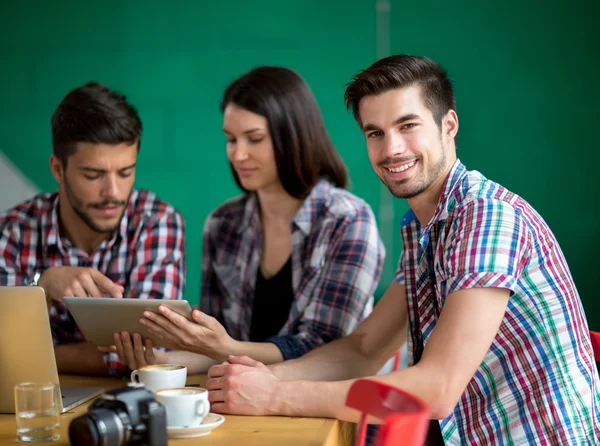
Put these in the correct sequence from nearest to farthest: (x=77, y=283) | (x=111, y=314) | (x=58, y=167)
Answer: (x=111, y=314)
(x=77, y=283)
(x=58, y=167)

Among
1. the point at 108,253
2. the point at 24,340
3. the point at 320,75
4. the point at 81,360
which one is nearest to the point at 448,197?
the point at 24,340

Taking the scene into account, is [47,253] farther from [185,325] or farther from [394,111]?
[394,111]

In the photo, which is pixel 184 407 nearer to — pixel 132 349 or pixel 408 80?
pixel 132 349

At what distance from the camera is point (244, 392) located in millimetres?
1430

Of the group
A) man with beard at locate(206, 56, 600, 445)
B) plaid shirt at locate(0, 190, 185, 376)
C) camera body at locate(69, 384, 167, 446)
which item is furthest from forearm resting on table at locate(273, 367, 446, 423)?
plaid shirt at locate(0, 190, 185, 376)

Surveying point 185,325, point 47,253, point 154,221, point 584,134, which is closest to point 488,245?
point 185,325

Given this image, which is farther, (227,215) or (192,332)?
(227,215)

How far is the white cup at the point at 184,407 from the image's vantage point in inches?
47.8

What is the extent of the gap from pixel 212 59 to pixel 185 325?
2.03 m

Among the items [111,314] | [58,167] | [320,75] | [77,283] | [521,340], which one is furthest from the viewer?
[320,75]

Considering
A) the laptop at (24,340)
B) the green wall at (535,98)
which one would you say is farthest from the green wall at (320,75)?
the laptop at (24,340)

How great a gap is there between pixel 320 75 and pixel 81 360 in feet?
6.20

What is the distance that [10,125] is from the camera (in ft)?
11.7

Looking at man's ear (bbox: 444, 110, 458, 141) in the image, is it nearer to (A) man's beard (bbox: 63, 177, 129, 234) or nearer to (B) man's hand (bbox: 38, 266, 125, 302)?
(B) man's hand (bbox: 38, 266, 125, 302)
